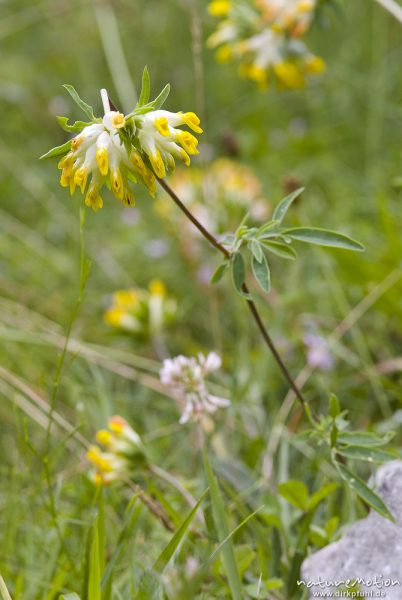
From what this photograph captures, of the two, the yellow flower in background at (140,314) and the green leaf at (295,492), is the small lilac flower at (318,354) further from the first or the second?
the green leaf at (295,492)

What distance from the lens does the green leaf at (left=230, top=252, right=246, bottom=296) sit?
3.45ft

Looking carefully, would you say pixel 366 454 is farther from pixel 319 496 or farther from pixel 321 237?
pixel 321 237

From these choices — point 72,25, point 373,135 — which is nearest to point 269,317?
point 373,135

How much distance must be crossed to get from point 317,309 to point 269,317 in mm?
135

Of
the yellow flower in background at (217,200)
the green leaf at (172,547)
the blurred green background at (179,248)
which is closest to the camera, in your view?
the green leaf at (172,547)

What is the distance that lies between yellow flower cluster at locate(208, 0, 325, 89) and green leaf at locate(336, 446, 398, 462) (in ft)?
3.43

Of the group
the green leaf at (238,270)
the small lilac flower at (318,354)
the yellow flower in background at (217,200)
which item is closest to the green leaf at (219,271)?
the green leaf at (238,270)

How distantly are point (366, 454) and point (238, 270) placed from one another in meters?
0.31

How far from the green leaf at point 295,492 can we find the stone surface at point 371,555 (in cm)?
11

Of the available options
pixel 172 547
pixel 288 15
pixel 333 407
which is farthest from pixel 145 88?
pixel 288 15

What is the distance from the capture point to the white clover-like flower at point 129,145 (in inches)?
37.7

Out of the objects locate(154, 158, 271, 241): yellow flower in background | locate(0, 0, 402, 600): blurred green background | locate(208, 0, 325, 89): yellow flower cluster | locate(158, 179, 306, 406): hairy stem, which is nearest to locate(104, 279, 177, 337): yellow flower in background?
locate(0, 0, 402, 600): blurred green background

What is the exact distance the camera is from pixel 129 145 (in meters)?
0.97

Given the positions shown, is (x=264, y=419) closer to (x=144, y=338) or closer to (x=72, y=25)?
(x=144, y=338)
